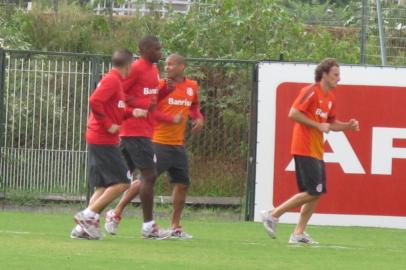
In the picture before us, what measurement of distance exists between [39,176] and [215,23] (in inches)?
186

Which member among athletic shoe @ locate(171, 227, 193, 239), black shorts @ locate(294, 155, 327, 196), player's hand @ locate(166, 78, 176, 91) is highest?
player's hand @ locate(166, 78, 176, 91)

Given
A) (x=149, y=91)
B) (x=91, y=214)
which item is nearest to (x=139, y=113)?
(x=149, y=91)

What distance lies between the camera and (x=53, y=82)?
17.3 m

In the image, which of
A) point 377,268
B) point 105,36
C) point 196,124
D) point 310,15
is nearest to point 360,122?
point 196,124

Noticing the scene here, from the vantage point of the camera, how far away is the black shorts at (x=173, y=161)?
523 inches

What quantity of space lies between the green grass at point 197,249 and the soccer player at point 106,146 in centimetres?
25

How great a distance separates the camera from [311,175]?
12.8 meters

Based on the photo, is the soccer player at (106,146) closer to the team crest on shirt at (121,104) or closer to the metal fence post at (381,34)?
the team crest on shirt at (121,104)

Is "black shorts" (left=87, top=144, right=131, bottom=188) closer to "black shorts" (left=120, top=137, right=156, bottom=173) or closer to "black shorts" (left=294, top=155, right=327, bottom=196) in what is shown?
"black shorts" (left=120, top=137, right=156, bottom=173)

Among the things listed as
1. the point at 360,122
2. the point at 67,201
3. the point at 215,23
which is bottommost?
the point at 67,201

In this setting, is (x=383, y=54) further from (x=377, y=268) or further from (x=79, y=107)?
(x=377, y=268)

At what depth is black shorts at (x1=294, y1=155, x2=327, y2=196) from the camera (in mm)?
12773

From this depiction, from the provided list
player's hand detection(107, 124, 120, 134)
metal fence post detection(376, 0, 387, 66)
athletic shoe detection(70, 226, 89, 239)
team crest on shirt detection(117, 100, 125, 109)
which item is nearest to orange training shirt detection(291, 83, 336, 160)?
team crest on shirt detection(117, 100, 125, 109)

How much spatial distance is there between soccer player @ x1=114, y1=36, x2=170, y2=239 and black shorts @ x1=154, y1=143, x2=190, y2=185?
47 centimetres
